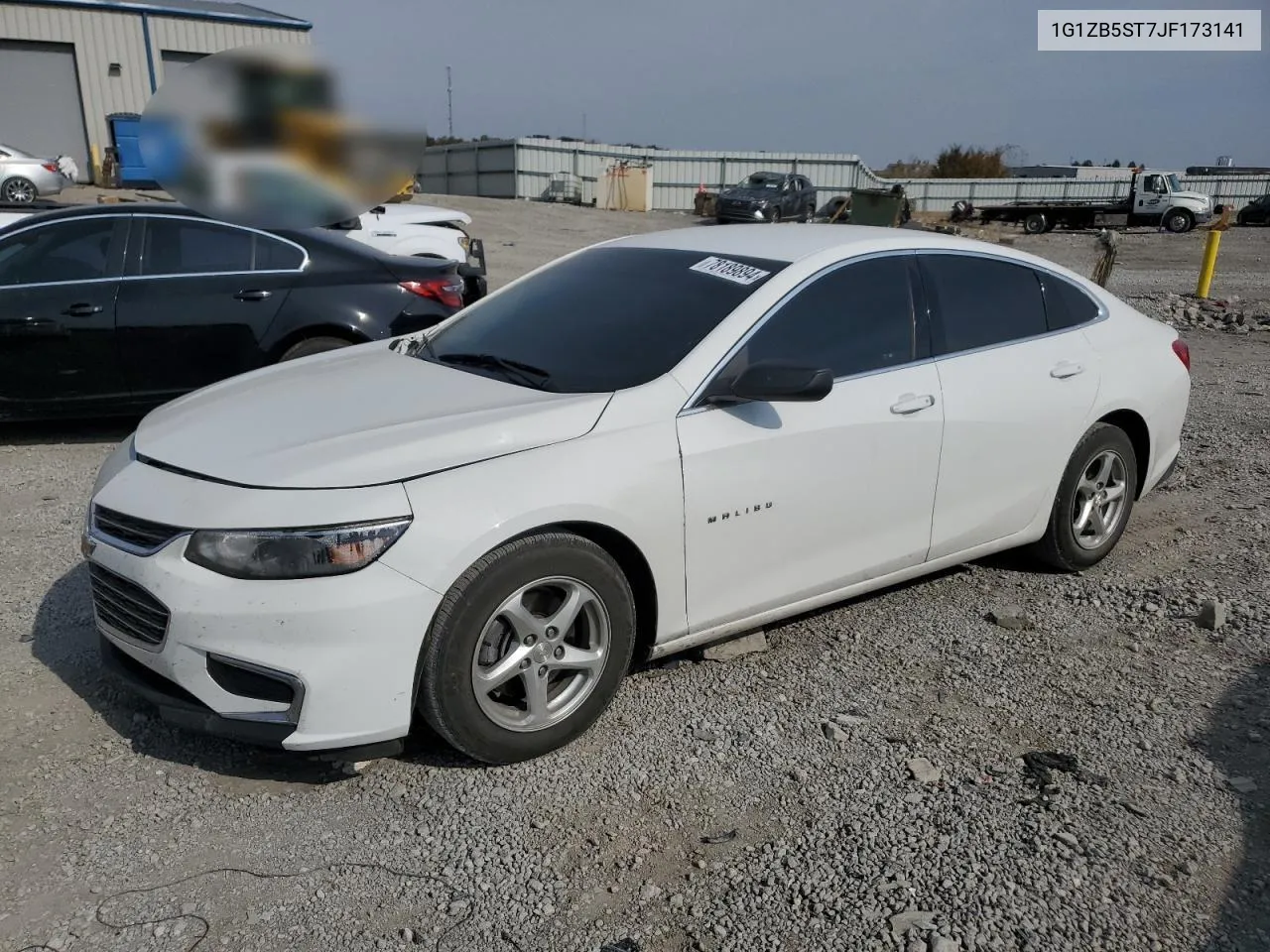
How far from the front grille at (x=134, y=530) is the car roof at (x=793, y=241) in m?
2.28

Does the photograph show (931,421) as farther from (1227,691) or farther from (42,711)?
(42,711)

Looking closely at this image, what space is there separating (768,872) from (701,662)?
1256 mm

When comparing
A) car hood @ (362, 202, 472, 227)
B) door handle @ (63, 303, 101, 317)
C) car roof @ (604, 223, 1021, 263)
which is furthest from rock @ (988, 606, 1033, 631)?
car hood @ (362, 202, 472, 227)

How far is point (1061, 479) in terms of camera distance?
452 cm

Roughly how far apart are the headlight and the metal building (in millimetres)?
27232

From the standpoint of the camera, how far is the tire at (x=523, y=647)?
115 inches

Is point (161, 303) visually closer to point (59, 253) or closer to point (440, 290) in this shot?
point (59, 253)

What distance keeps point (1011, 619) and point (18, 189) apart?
22199 mm

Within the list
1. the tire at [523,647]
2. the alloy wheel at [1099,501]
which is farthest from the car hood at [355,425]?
the alloy wheel at [1099,501]

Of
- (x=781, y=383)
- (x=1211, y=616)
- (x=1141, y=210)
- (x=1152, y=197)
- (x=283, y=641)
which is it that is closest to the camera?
(x=283, y=641)

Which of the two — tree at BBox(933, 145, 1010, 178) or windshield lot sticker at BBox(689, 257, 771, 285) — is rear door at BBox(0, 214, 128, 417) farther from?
tree at BBox(933, 145, 1010, 178)

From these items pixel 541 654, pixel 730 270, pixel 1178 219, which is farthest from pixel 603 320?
pixel 1178 219

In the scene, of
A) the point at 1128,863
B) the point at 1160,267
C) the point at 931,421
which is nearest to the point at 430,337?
the point at 931,421

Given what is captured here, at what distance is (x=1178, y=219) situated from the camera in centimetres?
3488
